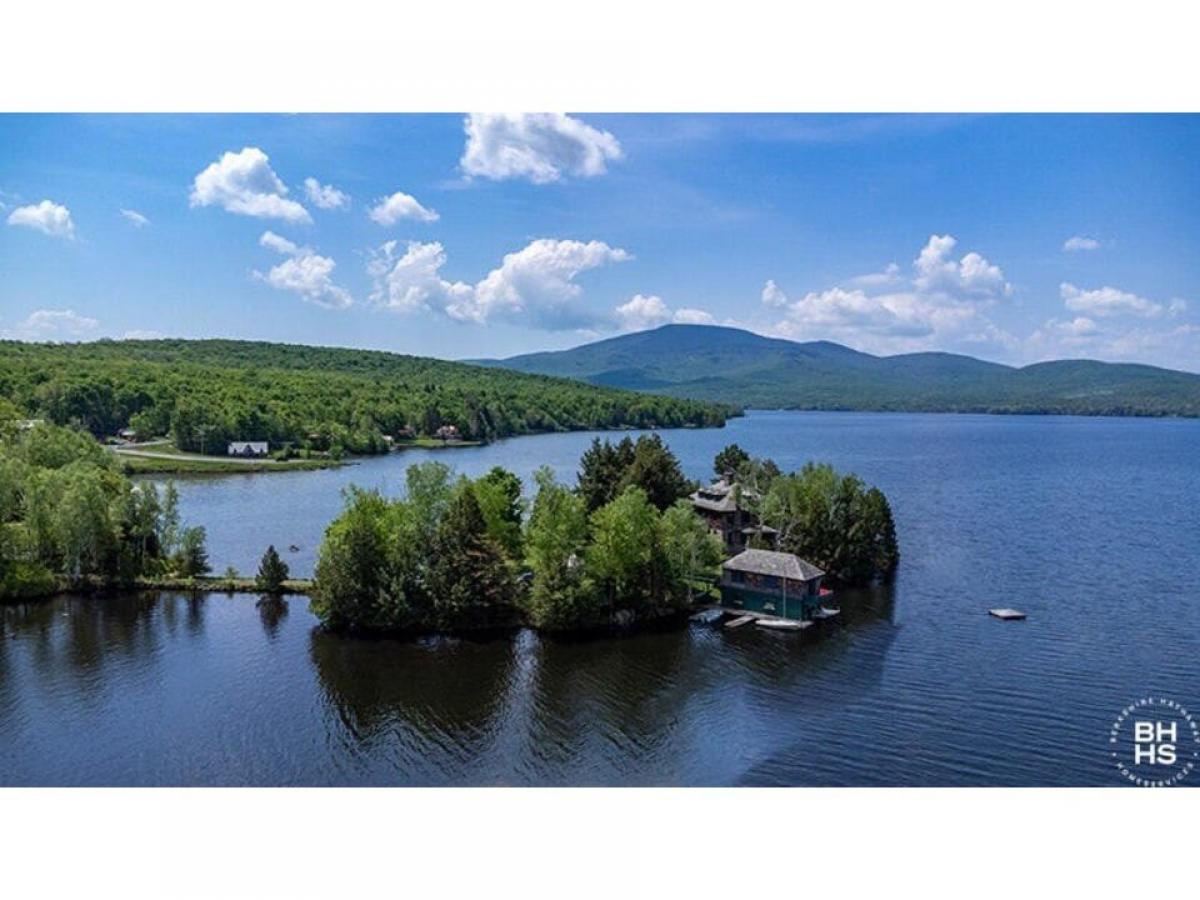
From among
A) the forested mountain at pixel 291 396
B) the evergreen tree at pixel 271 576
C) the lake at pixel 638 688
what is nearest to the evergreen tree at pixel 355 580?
the lake at pixel 638 688

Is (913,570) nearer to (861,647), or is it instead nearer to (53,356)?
(861,647)

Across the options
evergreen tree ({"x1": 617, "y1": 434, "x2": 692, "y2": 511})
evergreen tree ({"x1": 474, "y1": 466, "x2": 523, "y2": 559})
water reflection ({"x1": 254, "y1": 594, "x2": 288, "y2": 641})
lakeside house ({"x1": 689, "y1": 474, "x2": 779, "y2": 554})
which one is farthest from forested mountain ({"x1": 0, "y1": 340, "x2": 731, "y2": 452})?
lakeside house ({"x1": 689, "y1": 474, "x2": 779, "y2": 554})

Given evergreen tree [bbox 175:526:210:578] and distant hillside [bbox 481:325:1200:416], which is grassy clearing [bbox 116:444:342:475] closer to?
distant hillside [bbox 481:325:1200:416]

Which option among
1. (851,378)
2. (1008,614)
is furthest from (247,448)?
(851,378)

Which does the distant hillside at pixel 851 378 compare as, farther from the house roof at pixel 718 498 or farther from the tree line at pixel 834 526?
the tree line at pixel 834 526

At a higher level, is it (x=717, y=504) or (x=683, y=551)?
(x=717, y=504)

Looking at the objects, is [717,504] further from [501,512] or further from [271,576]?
[271,576]
